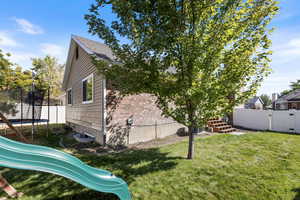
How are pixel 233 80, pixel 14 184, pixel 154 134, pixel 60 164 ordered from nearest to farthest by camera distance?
pixel 60 164, pixel 14 184, pixel 233 80, pixel 154 134

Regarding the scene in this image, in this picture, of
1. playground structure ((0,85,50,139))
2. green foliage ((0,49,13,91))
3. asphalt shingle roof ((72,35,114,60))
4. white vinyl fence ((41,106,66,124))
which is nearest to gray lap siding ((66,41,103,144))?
asphalt shingle roof ((72,35,114,60))

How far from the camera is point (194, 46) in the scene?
3625mm

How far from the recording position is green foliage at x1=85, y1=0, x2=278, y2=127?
3627 mm

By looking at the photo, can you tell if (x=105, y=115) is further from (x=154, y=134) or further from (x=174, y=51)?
(x=174, y=51)

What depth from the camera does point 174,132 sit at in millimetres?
8812

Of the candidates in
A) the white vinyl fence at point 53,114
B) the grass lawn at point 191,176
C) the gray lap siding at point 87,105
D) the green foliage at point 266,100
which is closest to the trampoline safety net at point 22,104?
the gray lap siding at point 87,105

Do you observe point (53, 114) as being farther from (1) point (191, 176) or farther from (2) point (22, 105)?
(1) point (191, 176)

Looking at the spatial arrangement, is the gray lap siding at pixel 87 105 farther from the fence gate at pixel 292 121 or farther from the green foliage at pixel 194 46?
the fence gate at pixel 292 121

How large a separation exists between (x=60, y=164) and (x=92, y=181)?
599mm

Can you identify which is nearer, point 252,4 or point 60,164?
point 60,164

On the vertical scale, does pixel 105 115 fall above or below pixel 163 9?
below

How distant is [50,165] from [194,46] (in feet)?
12.8

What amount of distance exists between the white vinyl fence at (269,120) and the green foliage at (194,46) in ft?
27.0

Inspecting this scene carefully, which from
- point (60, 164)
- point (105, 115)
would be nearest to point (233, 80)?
point (60, 164)
